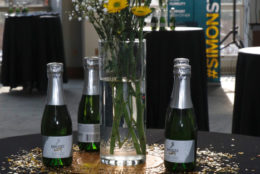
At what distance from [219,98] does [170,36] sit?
2.36 metres

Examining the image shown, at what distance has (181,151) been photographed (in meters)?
1.06

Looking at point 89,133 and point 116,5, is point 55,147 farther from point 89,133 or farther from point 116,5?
point 116,5

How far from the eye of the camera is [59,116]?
3.83ft

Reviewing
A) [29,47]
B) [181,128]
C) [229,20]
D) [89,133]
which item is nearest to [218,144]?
[181,128]

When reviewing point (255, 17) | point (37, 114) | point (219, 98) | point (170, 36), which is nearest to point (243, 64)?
point (170, 36)

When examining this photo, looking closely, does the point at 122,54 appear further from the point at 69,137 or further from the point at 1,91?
the point at 1,91

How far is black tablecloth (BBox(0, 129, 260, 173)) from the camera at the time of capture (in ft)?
3.82

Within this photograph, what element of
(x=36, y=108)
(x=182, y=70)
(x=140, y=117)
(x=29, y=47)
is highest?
(x=182, y=70)

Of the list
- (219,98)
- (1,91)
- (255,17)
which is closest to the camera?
(219,98)

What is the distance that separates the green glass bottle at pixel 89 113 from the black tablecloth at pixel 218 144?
13 cm

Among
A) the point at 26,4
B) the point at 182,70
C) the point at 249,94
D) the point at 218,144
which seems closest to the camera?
Result: the point at 182,70

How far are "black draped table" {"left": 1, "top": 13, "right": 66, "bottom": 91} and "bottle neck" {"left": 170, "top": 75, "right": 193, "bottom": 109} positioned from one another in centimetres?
568

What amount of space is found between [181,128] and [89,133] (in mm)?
241

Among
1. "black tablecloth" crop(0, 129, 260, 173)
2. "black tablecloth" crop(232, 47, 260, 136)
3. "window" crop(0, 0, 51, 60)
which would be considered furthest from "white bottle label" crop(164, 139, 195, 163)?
"window" crop(0, 0, 51, 60)
